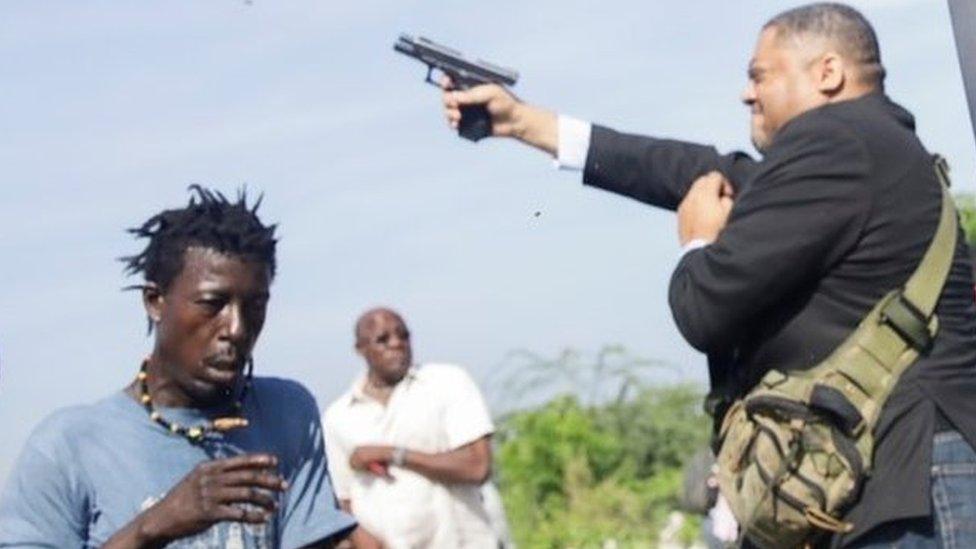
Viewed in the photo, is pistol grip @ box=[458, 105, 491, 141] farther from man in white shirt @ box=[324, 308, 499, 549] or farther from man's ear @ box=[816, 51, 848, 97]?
man in white shirt @ box=[324, 308, 499, 549]

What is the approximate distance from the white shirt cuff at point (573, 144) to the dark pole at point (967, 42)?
4.67ft

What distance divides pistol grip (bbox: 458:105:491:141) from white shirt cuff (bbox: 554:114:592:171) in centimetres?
18

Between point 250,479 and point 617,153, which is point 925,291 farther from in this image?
point 250,479

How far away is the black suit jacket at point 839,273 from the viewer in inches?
221

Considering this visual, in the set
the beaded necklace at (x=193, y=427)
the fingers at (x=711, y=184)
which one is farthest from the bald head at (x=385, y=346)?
the beaded necklace at (x=193, y=427)

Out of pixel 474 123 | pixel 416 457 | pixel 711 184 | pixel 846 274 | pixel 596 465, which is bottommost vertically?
pixel 596 465

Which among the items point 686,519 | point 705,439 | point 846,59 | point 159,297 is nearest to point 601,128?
point 846,59

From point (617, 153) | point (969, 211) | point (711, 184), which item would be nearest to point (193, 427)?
point (711, 184)

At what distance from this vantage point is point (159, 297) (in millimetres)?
5773

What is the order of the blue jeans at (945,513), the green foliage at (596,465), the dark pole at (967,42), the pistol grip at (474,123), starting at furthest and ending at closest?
the green foliage at (596,465), the pistol grip at (474,123), the blue jeans at (945,513), the dark pole at (967,42)

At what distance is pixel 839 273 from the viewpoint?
5.68 metres

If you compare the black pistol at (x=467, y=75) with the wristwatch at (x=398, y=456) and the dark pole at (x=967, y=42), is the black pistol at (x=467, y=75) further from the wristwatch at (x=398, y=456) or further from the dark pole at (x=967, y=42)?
the wristwatch at (x=398, y=456)

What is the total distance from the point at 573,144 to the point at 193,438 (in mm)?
1425

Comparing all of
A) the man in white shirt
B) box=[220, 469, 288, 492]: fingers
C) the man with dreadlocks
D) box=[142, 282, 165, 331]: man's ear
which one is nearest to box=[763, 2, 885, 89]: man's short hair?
the man with dreadlocks
